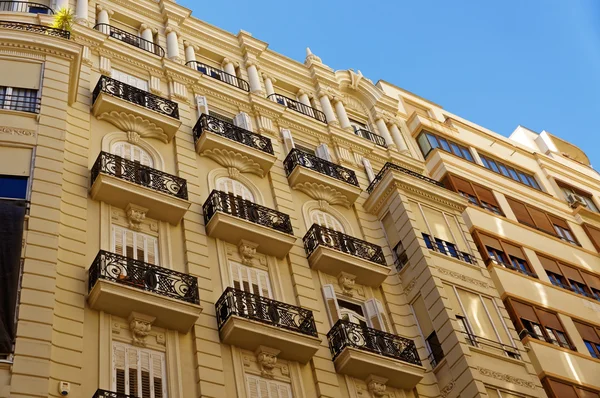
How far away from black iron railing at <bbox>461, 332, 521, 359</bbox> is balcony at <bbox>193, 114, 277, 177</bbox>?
319 inches

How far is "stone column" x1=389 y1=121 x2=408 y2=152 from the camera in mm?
32188

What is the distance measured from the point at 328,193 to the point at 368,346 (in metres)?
6.75

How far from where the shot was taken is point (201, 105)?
26.6m

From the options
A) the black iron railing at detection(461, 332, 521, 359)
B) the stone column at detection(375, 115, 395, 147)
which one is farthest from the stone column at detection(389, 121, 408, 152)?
the black iron railing at detection(461, 332, 521, 359)

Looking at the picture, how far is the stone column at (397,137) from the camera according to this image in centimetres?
3219

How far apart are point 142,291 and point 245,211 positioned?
5.41 m

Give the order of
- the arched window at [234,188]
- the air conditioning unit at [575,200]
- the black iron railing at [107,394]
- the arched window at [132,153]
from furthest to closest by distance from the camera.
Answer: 1. the air conditioning unit at [575,200]
2. the arched window at [234,188]
3. the arched window at [132,153]
4. the black iron railing at [107,394]

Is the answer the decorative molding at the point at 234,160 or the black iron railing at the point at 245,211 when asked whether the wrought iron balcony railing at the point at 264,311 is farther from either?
the decorative molding at the point at 234,160

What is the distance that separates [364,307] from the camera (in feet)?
77.7

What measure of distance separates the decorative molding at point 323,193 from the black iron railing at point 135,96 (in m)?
4.69

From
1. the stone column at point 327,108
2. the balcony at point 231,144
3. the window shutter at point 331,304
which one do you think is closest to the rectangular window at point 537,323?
the window shutter at point 331,304

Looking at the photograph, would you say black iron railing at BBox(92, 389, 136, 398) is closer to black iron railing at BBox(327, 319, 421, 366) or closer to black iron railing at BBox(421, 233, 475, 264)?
black iron railing at BBox(327, 319, 421, 366)

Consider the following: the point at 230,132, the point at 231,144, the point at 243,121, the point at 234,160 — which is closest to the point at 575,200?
the point at 243,121

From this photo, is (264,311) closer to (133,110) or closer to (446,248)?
(133,110)
